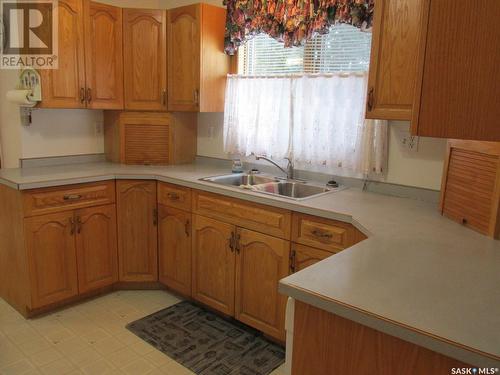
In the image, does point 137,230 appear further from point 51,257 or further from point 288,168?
point 288,168

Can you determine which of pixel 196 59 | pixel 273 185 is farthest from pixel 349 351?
pixel 196 59

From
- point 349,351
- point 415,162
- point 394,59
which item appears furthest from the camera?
point 415,162

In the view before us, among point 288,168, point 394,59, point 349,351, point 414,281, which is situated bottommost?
point 349,351

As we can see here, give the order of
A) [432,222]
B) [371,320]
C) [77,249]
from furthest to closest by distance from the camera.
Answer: [77,249]
[432,222]
[371,320]

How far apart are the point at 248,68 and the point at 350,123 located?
3.37ft

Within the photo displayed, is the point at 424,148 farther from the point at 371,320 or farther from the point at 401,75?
the point at 371,320

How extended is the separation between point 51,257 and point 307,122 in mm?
1950

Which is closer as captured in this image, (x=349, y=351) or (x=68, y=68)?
(x=349, y=351)

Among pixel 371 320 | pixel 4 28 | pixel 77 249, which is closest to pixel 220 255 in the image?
pixel 77 249

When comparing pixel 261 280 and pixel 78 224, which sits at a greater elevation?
pixel 78 224

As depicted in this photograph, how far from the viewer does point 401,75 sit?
2.05 meters

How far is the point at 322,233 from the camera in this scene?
7.00 feet

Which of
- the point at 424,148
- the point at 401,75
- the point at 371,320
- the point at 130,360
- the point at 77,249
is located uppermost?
the point at 401,75
